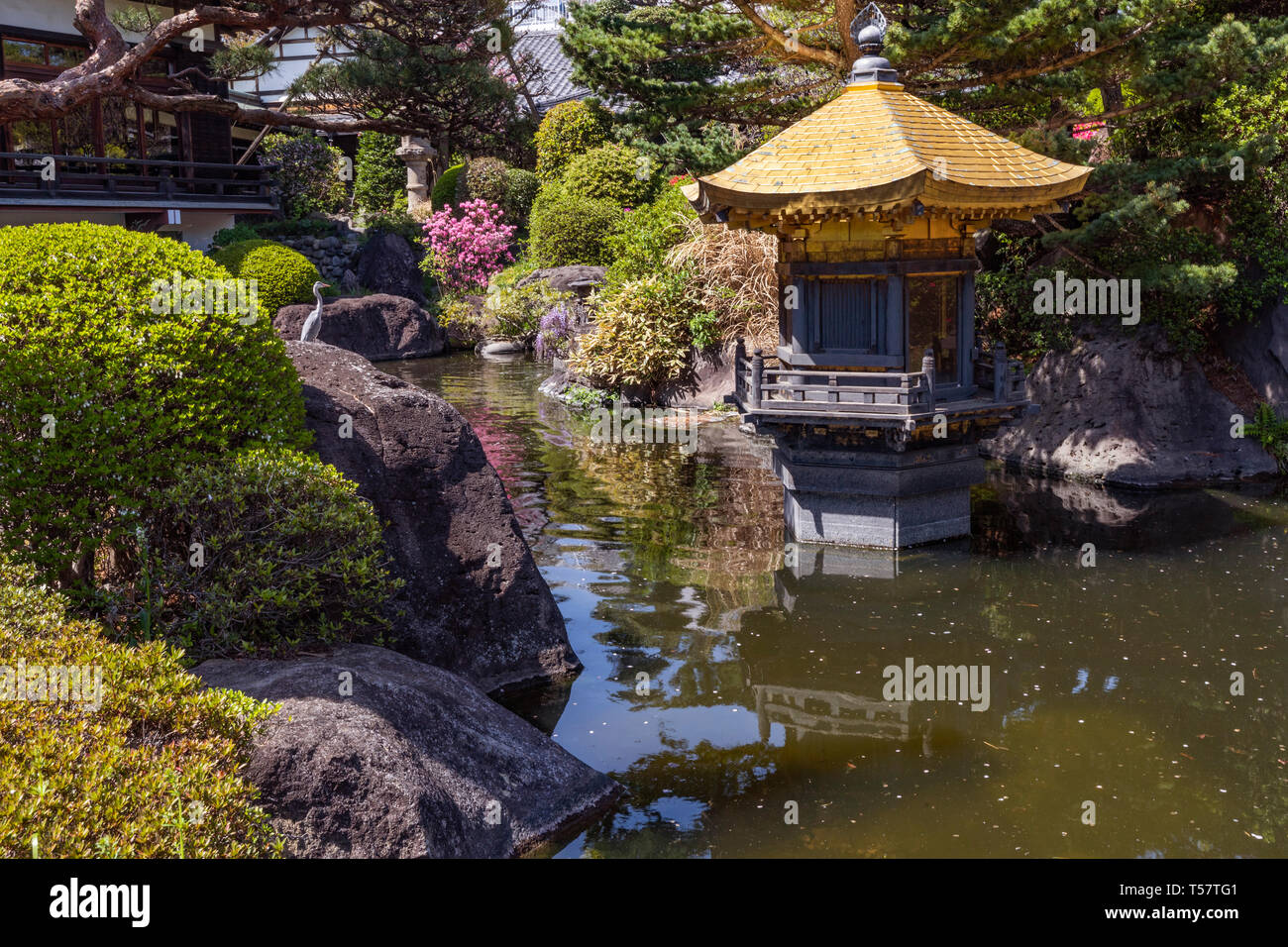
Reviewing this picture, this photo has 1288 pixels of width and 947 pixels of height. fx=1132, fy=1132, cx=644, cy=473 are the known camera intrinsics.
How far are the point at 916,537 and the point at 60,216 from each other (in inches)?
822

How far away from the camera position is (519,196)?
1426 inches

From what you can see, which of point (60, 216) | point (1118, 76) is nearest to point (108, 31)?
point (1118, 76)

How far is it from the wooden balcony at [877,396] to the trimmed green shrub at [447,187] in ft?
78.3

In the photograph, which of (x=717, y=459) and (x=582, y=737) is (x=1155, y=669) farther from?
(x=717, y=459)

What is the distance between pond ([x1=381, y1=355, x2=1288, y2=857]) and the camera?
285 inches

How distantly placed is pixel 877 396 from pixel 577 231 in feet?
62.9

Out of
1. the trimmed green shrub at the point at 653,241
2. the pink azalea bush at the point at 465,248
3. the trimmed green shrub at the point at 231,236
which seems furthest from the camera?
the pink azalea bush at the point at 465,248

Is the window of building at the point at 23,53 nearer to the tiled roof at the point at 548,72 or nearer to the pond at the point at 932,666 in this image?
the pond at the point at 932,666

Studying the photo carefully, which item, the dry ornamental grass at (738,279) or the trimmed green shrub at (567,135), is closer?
the dry ornamental grass at (738,279)

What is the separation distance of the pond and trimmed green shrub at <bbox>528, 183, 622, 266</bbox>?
1571 centimetres

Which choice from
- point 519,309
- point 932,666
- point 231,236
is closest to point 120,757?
point 932,666

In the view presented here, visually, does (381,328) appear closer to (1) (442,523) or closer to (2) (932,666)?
(1) (442,523)

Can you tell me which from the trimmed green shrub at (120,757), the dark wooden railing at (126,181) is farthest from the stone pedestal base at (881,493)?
the dark wooden railing at (126,181)

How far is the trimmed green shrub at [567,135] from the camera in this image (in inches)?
1352
